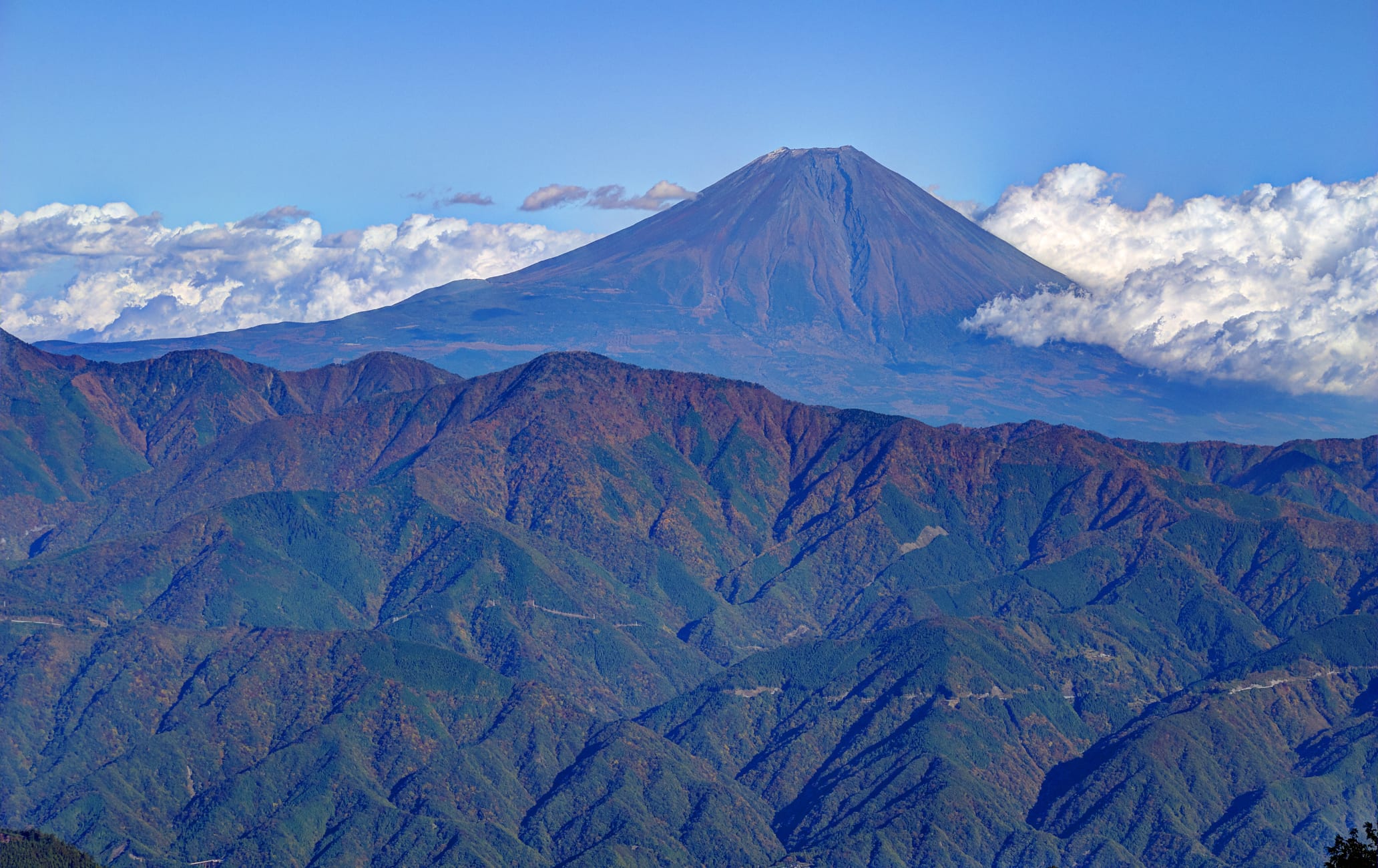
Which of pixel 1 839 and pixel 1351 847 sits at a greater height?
pixel 1351 847

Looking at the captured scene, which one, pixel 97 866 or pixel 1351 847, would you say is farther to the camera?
pixel 97 866

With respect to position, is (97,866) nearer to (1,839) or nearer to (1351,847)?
(1,839)

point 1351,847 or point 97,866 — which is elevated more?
point 1351,847

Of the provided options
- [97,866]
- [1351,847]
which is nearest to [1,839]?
[97,866]

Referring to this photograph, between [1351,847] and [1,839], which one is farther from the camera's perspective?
[1,839]
